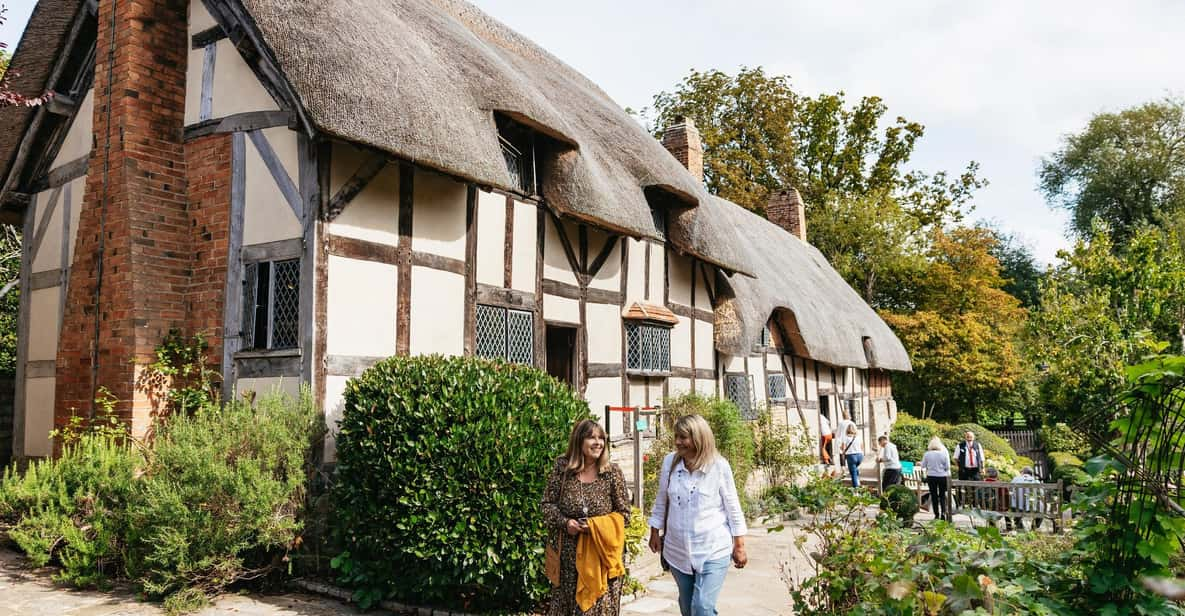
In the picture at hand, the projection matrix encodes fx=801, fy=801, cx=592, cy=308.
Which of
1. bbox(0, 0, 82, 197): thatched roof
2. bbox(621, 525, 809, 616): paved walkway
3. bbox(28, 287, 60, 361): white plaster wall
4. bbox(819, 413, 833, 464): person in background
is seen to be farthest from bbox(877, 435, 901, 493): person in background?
bbox(0, 0, 82, 197): thatched roof

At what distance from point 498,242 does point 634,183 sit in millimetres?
2779

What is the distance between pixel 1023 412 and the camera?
29.8 metres

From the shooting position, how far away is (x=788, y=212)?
82.4 ft

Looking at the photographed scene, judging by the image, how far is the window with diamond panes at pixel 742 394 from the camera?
14.3 metres

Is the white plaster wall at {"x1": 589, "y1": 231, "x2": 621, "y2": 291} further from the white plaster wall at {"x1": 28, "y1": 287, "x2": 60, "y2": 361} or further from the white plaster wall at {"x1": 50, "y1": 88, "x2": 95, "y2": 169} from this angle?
the white plaster wall at {"x1": 28, "y1": 287, "x2": 60, "y2": 361}

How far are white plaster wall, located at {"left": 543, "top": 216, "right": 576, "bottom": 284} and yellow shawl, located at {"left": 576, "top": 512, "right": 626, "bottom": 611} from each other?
5.24 meters

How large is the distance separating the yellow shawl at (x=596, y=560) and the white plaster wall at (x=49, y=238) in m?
7.62

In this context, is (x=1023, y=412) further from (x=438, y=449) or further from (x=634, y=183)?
(x=438, y=449)

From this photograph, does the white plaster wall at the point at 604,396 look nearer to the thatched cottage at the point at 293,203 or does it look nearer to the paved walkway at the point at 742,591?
the thatched cottage at the point at 293,203

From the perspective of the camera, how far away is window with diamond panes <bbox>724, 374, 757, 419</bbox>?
14312 mm

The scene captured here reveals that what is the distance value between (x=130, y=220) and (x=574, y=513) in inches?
212

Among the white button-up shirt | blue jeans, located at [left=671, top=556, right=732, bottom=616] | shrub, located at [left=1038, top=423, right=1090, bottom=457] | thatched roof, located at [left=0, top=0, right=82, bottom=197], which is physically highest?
thatched roof, located at [left=0, top=0, right=82, bottom=197]

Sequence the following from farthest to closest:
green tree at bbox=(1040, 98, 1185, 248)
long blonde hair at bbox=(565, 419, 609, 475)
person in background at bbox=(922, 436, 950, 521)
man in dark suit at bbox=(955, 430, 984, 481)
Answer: green tree at bbox=(1040, 98, 1185, 248) → man in dark suit at bbox=(955, 430, 984, 481) → person in background at bbox=(922, 436, 950, 521) → long blonde hair at bbox=(565, 419, 609, 475)

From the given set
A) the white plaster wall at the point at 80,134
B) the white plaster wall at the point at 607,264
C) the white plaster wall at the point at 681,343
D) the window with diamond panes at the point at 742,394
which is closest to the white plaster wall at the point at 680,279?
the white plaster wall at the point at 681,343
